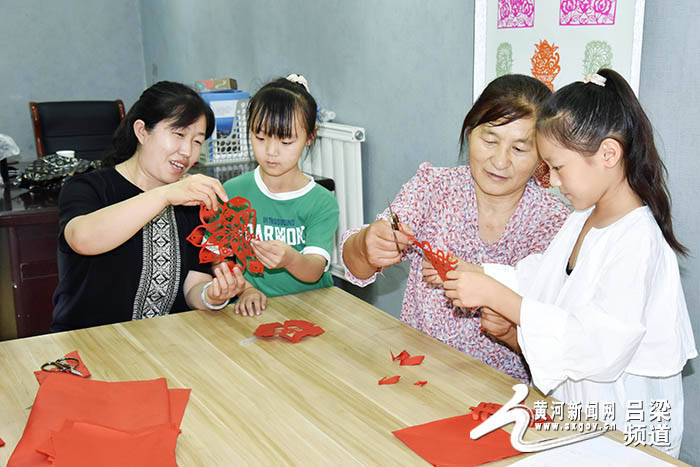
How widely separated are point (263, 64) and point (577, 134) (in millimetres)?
3052

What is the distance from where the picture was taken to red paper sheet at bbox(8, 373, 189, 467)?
1.17 meters

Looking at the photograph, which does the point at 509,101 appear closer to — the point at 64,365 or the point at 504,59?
the point at 504,59

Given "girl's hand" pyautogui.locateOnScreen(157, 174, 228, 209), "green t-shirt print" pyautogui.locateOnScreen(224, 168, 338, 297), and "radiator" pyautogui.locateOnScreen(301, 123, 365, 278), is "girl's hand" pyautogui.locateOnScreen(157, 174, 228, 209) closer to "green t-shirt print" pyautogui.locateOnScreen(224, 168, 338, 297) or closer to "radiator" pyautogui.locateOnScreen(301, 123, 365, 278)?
"green t-shirt print" pyautogui.locateOnScreen(224, 168, 338, 297)

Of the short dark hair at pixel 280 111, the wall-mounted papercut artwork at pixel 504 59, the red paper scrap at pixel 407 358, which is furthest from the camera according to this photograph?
the wall-mounted papercut artwork at pixel 504 59

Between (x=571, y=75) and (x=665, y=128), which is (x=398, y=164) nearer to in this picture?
(x=571, y=75)

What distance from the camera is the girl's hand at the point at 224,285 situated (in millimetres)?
1691

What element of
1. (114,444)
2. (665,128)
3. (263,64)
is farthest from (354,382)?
(263,64)

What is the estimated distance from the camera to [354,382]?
1348 mm

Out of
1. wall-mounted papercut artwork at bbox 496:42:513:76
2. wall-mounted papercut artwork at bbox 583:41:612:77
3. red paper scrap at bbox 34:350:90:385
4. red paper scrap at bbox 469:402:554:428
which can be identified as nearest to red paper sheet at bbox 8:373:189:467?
red paper scrap at bbox 34:350:90:385

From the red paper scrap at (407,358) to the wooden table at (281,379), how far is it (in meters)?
0.02

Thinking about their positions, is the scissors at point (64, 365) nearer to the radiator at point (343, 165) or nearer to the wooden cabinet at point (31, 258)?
the wooden cabinet at point (31, 258)

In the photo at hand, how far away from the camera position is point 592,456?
1078 millimetres

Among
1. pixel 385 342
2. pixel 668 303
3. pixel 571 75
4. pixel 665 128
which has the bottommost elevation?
pixel 385 342

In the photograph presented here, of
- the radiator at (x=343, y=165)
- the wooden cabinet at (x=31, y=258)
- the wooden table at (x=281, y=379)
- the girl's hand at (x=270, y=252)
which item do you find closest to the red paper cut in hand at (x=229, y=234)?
the girl's hand at (x=270, y=252)
